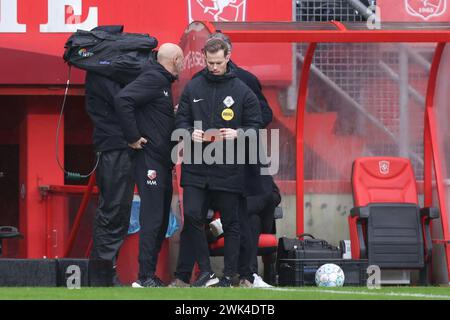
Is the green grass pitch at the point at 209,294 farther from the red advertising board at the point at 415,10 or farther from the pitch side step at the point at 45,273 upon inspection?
the red advertising board at the point at 415,10

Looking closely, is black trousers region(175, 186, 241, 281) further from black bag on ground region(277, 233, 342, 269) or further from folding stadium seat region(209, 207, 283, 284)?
black bag on ground region(277, 233, 342, 269)

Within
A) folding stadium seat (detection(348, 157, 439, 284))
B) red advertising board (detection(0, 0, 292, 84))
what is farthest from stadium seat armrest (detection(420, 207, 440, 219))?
red advertising board (detection(0, 0, 292, 84))

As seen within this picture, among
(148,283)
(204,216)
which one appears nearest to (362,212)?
(204,216)

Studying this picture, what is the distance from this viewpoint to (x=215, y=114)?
9.71 m

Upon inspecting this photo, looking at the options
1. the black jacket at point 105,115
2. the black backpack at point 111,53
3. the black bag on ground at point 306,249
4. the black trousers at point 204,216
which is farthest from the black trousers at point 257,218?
the black backpack at point 111,53

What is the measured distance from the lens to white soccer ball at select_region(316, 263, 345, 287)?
1046 cm

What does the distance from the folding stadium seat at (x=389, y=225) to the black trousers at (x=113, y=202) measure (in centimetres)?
202

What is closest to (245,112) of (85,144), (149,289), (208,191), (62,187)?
(208,191)

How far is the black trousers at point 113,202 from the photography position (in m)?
10.9

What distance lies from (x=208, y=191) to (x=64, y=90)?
13.2 ft

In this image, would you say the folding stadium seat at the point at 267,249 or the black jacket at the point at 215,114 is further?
the folding stadium seat at the point at 267,249

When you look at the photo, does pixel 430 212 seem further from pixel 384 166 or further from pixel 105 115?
pixel 105 115

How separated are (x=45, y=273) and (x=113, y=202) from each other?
1618 millimetres

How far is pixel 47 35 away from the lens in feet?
42.6
